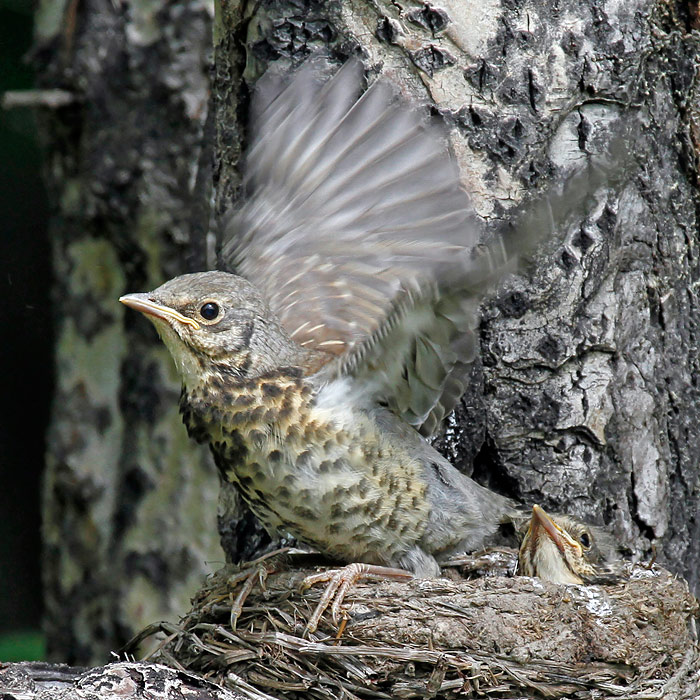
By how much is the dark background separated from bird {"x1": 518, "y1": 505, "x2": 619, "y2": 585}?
4838 millimetres

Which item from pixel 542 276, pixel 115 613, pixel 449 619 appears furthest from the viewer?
pixel 115 613

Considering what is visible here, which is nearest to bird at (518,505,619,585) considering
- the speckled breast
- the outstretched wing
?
the speckled breast

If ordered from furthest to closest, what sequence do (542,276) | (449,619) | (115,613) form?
(115,613) → (542,276) → (449,619)

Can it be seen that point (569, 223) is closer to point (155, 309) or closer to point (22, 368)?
point (155, 309)

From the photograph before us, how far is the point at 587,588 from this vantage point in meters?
3.23

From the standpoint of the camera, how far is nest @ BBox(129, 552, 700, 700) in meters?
3.00

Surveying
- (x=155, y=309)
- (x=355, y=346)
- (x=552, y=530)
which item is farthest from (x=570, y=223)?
(x=155, y=309)

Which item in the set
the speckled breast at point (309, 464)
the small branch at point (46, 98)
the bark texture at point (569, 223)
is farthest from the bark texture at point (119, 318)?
the speckled breast at point (309, 464)

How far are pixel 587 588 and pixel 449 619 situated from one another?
17.0 inches

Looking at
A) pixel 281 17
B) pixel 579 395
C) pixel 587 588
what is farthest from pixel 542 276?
pixel 281 17

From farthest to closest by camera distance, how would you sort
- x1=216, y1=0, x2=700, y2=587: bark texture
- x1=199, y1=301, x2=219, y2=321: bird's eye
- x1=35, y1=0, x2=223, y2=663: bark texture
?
x1=35, y1=0, x2=223, y2=663: bark texture
x1=216, y1=0, x2=700, y2=587: bark texture
x1=199, y1=301, x2=219, y2=321: bird's eye

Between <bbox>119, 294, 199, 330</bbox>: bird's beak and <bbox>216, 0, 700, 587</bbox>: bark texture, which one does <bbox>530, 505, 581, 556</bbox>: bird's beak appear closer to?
<bbox>216, 0, 700, 587</bbox>: bark texture

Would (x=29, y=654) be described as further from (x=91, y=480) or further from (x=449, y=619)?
(x=449, y=619)

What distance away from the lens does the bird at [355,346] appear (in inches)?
127
